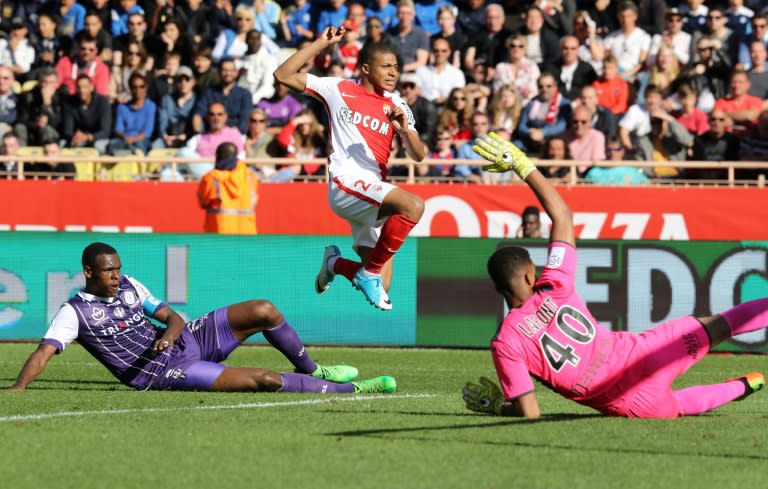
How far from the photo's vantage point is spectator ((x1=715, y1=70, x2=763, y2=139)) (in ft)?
66.4

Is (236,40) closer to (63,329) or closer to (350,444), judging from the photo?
(63,329)

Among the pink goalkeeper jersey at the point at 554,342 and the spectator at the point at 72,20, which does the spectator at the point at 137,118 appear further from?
the pink goalkeeper jersey at the point at 554,342

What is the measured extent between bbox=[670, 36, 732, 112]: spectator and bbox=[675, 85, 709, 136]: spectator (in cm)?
24

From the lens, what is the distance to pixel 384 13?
22.9 meters

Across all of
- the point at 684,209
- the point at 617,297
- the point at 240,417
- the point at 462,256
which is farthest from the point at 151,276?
the point at 240,417

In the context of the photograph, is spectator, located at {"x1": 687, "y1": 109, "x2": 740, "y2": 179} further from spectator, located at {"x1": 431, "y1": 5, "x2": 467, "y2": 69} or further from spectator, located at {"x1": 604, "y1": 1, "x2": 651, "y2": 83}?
spectator, located at {"x1": 431, "y1": 5, "x2": 467, "y2": 69}

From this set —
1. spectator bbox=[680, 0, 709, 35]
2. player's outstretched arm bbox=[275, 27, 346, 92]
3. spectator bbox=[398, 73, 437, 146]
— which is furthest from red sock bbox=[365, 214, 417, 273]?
spectator bbox=[680, 0, 709, 35]

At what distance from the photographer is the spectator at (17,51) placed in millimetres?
23000

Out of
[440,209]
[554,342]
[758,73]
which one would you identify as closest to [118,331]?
[554,342]

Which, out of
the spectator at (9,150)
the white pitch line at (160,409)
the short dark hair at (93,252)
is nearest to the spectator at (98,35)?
the spectator at (9,150)

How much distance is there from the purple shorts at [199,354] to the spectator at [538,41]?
39.0 feet

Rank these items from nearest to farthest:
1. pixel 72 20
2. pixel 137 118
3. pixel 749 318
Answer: pixel 749 318
pixel 137 118
pixel 72 20

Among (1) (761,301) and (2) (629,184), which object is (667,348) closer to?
(1) (761,301)

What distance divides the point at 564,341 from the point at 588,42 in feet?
48.0
